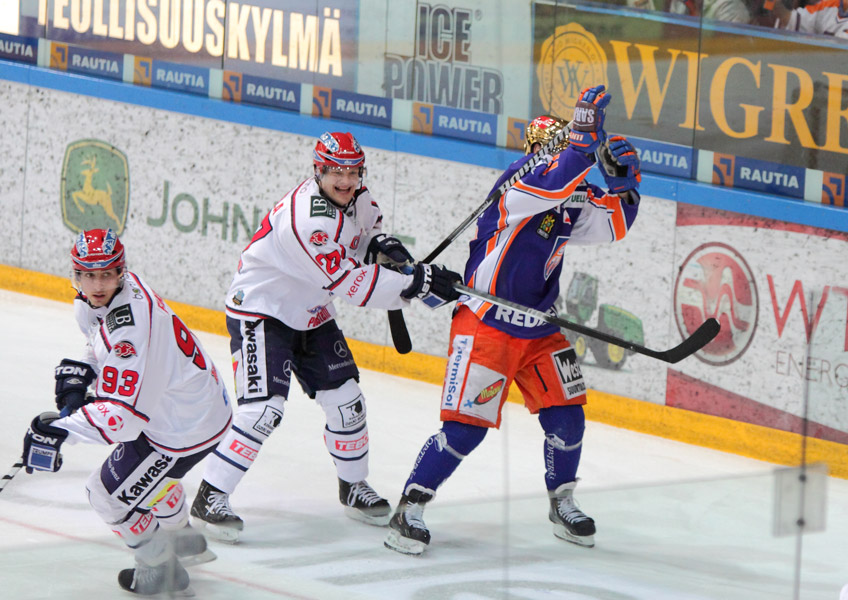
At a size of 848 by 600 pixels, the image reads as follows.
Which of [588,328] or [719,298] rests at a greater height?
[588,328]

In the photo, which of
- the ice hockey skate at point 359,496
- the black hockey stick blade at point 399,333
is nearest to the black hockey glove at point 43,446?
the ice hockey skate at point 359,496

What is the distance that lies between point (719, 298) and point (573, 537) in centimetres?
289

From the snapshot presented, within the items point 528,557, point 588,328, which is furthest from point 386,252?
point 528,557

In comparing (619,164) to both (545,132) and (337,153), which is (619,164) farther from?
(337,153)

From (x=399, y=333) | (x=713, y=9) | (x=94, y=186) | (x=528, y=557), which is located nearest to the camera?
(x=528, y=557)

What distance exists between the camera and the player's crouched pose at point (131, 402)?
3771mm

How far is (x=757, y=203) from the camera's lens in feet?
18.9

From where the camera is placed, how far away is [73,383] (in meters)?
4.02

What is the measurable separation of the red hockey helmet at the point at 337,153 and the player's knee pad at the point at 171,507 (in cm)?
102

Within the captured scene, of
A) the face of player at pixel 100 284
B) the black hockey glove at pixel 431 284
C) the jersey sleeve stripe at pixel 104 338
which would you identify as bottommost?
the jersey sleeve stripe at pixel 104 338

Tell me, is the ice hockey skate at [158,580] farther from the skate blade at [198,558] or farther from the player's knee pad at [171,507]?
the player's knee pad at [171,507]

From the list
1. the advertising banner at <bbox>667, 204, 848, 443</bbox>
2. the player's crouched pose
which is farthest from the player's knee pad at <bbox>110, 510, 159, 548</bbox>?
the advertising banner at <bbox>667, 204, 848, 443</bbox>

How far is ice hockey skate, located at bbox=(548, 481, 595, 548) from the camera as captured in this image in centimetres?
300

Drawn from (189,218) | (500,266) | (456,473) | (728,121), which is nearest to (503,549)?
(500,266)
